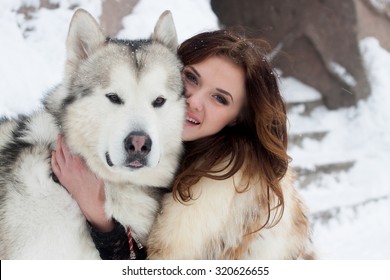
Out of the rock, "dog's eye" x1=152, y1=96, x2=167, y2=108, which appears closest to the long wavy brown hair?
"dog's eye" x1=152, y1=96, x2=167, y2=108

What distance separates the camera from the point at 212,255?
224 centimetres

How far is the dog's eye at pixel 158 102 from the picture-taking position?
6.77 ft

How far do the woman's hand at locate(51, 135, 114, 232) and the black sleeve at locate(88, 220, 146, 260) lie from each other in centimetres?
3

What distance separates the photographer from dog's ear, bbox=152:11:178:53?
87.7 inches

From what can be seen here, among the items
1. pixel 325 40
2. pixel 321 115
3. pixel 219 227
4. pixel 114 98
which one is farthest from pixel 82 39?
pixel 325 40

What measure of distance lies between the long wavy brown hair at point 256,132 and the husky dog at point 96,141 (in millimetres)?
127

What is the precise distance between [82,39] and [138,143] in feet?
1.93

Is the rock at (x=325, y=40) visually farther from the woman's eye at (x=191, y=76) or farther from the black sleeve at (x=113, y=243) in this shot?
the black sleeve at (x=113, y=243)

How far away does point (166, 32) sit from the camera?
88.9 inches

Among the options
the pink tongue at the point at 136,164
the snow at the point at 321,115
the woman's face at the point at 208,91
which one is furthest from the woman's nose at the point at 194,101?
the snow at the point at 321,115

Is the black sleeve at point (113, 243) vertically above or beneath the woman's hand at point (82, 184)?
beneath

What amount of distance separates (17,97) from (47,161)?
1.52 meters

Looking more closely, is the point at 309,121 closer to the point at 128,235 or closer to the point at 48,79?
the point at 48,79

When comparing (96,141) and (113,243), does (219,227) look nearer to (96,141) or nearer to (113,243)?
(113,243)
